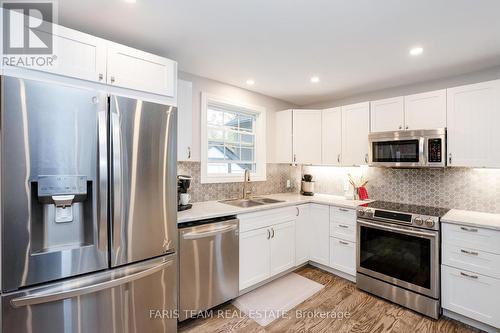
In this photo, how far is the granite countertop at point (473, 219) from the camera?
2062 millimetres

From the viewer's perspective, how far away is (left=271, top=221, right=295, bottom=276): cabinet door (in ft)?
9.32

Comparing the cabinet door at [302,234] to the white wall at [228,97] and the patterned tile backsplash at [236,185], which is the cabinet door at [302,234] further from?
the white wall at [228,97]

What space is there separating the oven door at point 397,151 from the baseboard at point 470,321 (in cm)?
147

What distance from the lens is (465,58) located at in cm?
232

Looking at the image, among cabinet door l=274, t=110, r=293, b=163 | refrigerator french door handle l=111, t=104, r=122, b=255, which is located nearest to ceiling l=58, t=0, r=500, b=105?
refrigerator french door handle l=111, t=104, r=122, b=255

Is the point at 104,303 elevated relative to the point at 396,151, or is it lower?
lower

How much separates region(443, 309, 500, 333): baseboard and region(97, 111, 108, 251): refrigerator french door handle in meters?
3.11

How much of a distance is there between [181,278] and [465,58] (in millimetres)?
3418

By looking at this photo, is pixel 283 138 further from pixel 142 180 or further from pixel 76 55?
pixel 76 55

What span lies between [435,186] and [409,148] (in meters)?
0.64

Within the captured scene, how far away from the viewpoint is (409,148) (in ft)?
8.87

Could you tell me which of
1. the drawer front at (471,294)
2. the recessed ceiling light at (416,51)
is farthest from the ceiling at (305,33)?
the drawer front at (471,294)

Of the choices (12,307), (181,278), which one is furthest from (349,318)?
(12,307)

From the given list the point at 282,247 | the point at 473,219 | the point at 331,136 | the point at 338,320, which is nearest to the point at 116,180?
the point at 282,247
